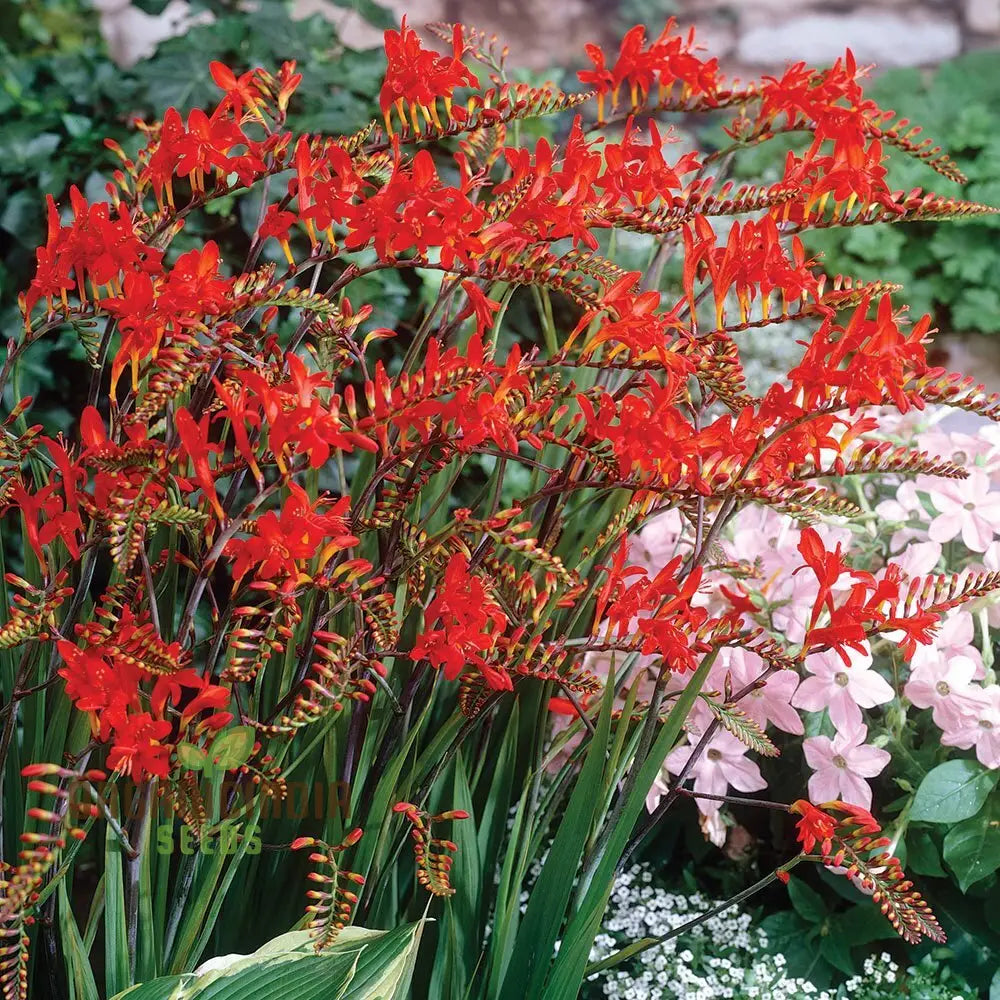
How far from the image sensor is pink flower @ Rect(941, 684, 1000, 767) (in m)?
1.03

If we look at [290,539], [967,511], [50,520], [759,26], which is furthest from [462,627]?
[759,26]

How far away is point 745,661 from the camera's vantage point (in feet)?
3.36

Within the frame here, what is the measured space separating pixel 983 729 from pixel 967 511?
22 cm

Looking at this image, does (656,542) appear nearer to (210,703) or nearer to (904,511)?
(904,511)

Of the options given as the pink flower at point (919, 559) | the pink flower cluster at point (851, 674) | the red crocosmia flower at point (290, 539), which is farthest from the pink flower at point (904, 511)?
the red crocosmia flower at point (290, 539)

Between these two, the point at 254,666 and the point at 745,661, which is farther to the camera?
the point at 745,661

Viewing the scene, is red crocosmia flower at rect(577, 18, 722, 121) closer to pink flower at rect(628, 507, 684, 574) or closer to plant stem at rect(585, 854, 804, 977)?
pink flower at rect(628, 507, 684, 574)

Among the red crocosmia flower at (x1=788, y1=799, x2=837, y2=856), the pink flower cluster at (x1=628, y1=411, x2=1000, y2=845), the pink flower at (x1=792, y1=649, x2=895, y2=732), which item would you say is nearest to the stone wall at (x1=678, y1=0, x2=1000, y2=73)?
the pink flower cluster at (x1=628, y1=411, x2=1000, y2=845)

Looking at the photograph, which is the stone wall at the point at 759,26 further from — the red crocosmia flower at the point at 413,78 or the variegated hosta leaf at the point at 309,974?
the variegated hosta leaf at the point at 309,974

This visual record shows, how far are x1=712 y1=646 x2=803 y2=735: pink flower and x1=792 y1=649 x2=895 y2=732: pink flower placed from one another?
17mm

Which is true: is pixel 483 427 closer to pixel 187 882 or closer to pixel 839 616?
pixel 839 616

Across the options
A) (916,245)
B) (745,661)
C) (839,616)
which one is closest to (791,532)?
(745,661)

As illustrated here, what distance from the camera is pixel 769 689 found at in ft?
3.36

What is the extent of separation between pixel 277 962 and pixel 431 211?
54 centimetres
